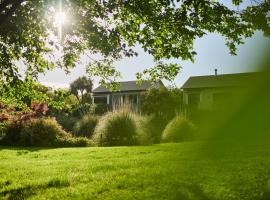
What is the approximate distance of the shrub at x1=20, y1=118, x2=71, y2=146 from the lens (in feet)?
70.4

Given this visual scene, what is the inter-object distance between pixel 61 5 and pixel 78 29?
60.4 inches

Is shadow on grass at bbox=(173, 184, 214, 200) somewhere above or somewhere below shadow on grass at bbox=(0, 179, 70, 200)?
above

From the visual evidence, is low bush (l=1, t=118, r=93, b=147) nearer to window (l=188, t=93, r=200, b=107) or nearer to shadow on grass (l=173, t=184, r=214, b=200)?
shadow on grass (l=173, t=184, r=214, b=200)

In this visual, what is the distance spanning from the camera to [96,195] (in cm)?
669

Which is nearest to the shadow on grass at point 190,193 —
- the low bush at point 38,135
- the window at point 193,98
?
the low bush at point 38,135

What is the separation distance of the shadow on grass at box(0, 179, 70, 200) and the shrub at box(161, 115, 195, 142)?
10576 mm

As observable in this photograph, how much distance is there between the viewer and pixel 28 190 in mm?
7469

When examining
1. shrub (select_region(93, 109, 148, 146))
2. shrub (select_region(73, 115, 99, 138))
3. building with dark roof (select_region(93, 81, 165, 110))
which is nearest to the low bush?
shrub (select_region(73, 115, 99, 138))

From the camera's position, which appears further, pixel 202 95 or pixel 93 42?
pixel 202 95

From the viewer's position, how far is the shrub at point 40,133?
21.5 m

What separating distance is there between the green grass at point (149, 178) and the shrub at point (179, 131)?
693 centimetres

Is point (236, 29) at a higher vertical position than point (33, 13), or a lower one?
lower

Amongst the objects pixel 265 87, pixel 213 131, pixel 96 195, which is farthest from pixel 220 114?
pixel 96 195

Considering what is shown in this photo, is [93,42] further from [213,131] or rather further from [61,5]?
[213,131]
